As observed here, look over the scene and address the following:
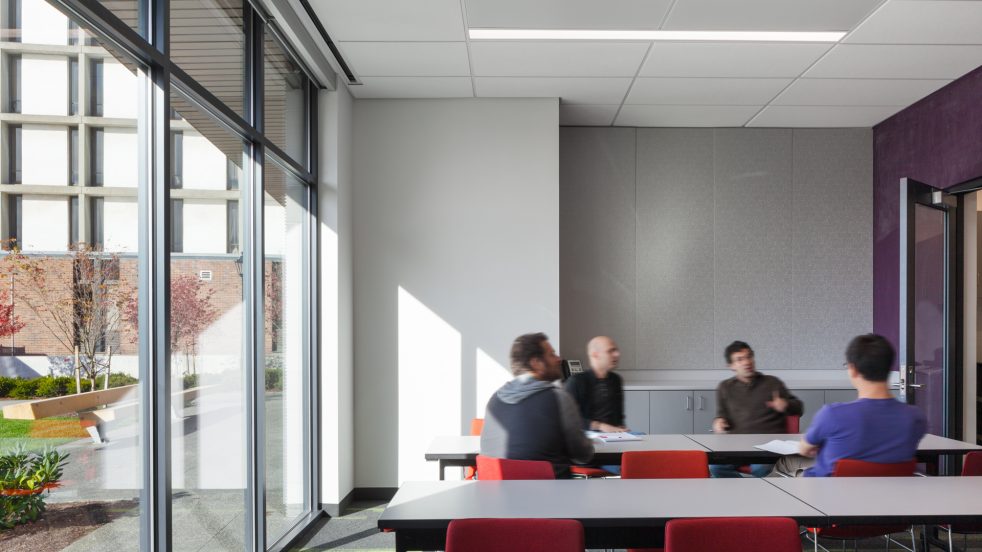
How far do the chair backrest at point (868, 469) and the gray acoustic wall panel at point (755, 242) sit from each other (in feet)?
11.3

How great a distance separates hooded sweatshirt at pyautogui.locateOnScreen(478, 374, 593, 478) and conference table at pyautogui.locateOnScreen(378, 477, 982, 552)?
29 cm

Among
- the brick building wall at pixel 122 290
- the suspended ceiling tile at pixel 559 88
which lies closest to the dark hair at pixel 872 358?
the suspended ceiling tile at pixel 559 88

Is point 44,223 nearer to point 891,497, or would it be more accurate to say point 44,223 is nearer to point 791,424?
point 891,497

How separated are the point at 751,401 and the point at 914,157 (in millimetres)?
3087

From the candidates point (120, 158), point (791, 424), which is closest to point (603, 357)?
point (791, 424)

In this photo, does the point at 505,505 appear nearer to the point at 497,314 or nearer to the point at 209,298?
the point at 209,298

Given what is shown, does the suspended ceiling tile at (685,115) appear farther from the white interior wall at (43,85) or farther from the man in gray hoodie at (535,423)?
the white interior wall at (43,85)

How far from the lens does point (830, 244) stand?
6.83 meters

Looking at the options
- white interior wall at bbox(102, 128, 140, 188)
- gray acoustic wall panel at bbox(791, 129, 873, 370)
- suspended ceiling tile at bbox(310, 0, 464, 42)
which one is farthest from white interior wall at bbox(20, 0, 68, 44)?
gray acoustic wall panel at bbox(791, 129, 873, 370)

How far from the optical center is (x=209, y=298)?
3.44 metres

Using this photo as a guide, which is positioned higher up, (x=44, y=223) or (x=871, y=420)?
(x=44, y=223)

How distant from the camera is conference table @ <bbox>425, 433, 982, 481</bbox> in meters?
3.94

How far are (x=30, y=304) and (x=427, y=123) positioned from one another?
4.33 meters

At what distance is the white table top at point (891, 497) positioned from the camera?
2.66 m
